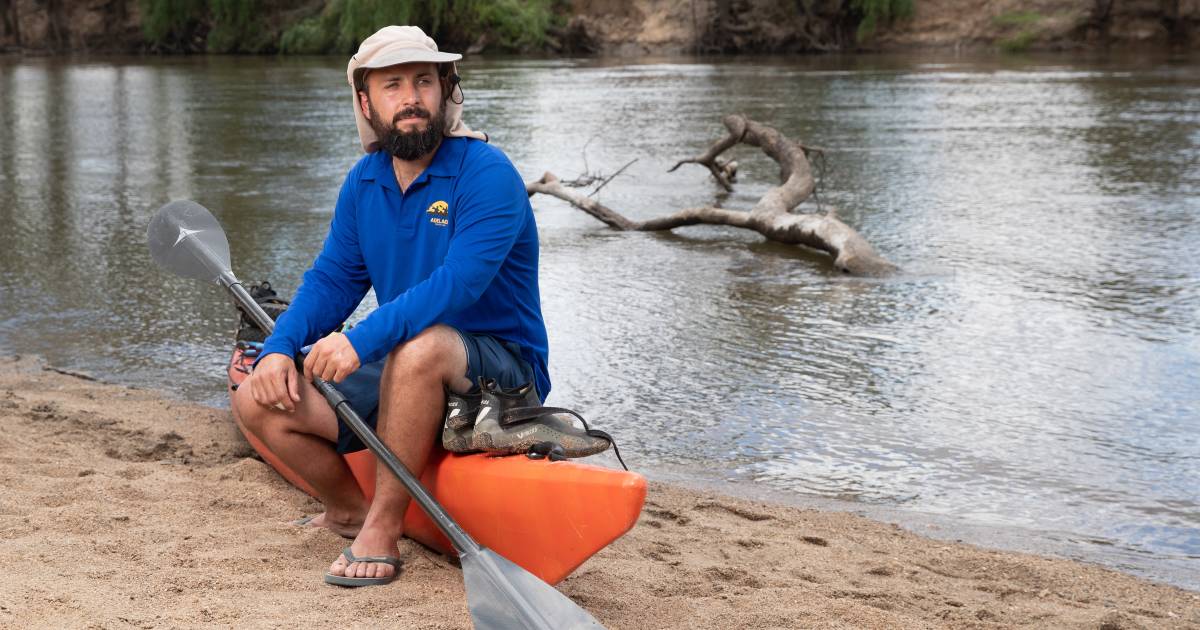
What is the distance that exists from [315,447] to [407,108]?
0.93 m

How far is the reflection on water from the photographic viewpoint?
4.74 metres

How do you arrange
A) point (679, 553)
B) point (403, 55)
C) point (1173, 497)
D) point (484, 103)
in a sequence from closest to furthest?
point (403, 55) → point (679, 553) → point (1173, 497) → point (484, 103)

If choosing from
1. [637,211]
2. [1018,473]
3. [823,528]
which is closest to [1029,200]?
[637,211]

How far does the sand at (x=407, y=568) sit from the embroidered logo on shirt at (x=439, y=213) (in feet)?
2.88

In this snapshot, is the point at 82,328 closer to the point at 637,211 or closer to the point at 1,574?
the point at 1,574

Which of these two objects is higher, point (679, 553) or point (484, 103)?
point (484, 103)

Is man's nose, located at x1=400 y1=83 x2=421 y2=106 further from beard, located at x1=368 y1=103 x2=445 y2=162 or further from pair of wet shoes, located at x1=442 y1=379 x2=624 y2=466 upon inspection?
pair of wet shoes, located at x1=442 y1=379 x2=624 y2=466

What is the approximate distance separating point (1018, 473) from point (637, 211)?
5.49 m

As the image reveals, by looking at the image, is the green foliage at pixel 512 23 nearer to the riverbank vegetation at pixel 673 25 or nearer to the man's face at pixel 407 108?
the riverbank vegetation at pixel 673 25

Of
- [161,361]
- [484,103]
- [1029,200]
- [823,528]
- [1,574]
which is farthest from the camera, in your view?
[484,103]

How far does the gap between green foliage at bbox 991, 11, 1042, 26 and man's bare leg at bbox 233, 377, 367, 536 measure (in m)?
31.0

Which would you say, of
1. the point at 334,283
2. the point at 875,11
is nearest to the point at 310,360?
the point at 334,283

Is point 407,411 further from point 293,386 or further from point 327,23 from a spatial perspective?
point 327,23

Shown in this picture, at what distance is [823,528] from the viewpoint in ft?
13.3
